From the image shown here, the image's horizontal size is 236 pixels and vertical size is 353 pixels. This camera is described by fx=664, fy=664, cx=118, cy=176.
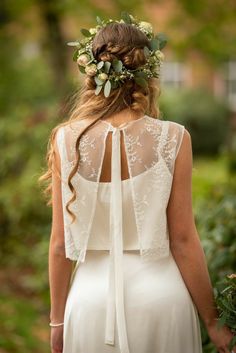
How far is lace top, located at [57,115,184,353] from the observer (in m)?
2.84

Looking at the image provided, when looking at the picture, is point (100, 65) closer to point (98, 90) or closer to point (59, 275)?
point (98, 90)

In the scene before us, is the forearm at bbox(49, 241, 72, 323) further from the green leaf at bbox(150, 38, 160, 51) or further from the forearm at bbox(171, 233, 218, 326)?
the green leaf at bbox(150, 38, 160, 51)

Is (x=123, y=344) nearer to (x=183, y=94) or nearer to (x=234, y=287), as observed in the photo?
(x=234, y=287)

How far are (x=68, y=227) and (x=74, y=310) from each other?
37 cm

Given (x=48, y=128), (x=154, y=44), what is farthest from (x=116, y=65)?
(x=48, y=128)

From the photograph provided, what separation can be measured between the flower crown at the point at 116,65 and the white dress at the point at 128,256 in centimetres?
18

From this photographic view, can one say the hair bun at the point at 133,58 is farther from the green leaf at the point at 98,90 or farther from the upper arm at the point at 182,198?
the upper arm at the point at 182,198

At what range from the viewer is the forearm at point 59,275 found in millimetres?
3012

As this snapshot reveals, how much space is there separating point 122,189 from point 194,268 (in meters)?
0.48

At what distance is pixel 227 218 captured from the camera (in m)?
4.63

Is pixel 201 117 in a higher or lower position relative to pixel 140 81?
lower

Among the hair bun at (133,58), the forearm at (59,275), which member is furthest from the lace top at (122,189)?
the hair bun at (133,58)

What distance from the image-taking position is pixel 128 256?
2914 mm

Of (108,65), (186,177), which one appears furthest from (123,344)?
(108,65)
